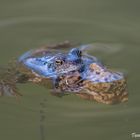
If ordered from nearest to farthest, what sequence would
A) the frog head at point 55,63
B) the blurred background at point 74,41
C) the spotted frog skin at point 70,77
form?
the blurred background at point 74,41 < the spotted frog skin at point 70,77 < the frog head at point 55,63

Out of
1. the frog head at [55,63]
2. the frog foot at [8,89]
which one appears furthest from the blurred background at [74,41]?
the frog head at [55,63]

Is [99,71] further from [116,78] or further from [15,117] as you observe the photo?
[15,117]

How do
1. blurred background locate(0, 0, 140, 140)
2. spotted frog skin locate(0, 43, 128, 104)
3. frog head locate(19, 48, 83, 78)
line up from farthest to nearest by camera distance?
1. frog head locate(19, 48, 83, 78)
2. spotted frog skin locate(0, 43, 128, 104)
3. blurred background locate(0, 0, 140, 140)

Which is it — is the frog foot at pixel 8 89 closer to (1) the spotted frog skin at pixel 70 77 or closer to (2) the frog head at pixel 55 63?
(1) the spotted frog skin at pixel 70 77

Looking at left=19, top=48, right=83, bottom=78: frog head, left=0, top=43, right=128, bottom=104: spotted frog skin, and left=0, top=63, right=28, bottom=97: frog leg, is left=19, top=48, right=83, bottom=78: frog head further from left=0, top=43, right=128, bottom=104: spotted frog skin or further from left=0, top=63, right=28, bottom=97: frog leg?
left=0, top=63, right=28, bottom=97: frog leg

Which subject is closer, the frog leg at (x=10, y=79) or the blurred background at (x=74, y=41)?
the blurred background at (x=74, y=41)

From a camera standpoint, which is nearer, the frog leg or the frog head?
the frog leg

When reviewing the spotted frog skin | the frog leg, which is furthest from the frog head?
the frog leg
